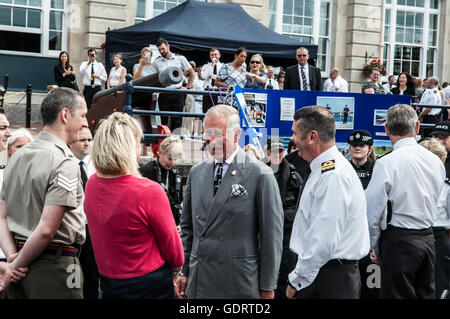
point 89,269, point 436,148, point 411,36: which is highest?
point 411,36

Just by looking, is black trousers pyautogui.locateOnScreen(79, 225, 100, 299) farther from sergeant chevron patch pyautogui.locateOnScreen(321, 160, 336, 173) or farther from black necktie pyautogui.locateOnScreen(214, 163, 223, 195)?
sergeant chevron patch pyautogui.locateOnScreen(321, 160, 336, 173)

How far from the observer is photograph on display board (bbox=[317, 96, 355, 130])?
29.0 ft

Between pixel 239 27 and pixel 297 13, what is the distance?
6.64m

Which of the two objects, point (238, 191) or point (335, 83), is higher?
point (335, 83)

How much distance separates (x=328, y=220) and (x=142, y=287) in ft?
3.84

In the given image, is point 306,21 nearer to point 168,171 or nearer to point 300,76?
point 300,76

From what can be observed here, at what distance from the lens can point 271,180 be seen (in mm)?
4191

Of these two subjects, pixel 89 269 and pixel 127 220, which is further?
pixel 89 269

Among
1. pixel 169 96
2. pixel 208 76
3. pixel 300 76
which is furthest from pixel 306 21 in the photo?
pixel 169 96

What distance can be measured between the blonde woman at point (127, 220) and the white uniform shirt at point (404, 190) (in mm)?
1855

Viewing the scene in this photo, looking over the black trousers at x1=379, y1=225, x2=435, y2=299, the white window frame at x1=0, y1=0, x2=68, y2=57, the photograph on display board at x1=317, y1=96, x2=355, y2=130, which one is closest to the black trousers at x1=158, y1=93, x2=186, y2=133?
the photograph on display board at x1=317, y1=96, x2=355, y2=130

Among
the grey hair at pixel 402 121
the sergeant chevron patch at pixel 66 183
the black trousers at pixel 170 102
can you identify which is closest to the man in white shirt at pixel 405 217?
the grey hair at pixel 402 121

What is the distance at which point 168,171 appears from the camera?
688 cm
